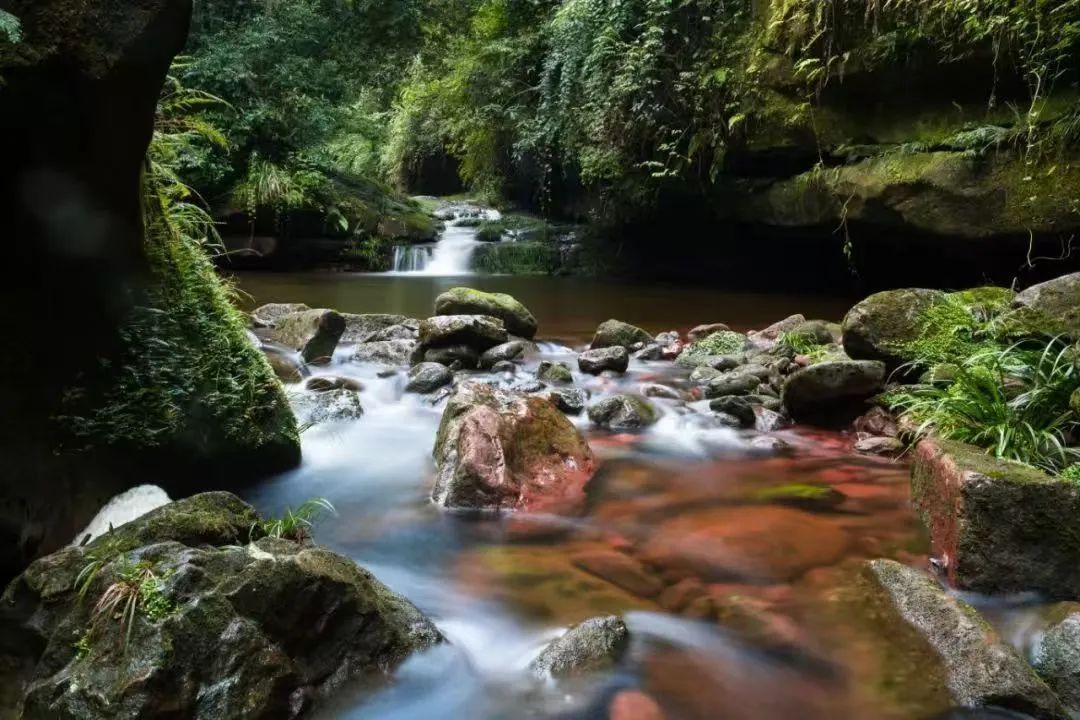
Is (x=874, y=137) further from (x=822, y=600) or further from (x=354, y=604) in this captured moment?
(x=354, y=604)

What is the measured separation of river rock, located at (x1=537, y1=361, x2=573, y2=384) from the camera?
7.21m

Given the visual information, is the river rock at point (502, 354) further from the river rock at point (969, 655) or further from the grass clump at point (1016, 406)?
the river rock at point (969, 655)

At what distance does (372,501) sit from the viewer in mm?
4570

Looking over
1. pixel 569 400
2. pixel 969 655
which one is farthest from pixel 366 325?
pixel 969 655

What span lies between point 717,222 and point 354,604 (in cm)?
1218

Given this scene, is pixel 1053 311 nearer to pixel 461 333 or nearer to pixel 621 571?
pixel 621 571

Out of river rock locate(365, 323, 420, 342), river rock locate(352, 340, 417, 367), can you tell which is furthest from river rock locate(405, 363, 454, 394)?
river rock locate(365, 323, 420, 342)

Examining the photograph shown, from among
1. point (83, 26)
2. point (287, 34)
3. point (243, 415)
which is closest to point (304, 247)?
point (287, 34)

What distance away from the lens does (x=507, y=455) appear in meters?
4.65

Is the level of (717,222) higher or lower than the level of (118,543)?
higher

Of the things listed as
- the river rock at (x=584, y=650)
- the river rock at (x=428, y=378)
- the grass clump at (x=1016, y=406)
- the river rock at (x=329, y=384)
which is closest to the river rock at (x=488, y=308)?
the river rock at (x=428, y=378)

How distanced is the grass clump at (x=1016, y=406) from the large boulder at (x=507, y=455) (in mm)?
2170

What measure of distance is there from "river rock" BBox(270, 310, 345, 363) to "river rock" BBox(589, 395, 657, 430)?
3345 millimetres

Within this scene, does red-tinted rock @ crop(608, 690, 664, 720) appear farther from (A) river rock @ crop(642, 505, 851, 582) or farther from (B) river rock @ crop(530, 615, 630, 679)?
(A) river rock @ crop(642, 505, 851, 582)
